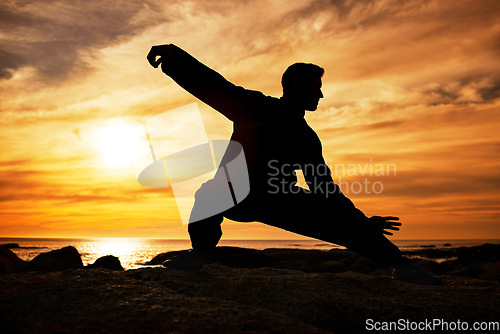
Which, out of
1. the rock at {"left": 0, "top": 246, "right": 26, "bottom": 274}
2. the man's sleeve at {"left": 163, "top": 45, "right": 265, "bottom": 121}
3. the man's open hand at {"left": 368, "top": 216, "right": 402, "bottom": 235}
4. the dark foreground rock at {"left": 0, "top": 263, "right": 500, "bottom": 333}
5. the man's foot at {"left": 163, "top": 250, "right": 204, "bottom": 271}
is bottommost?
the rock at {"left": 0, "top": 246, "right": 26, "bottom": 274}

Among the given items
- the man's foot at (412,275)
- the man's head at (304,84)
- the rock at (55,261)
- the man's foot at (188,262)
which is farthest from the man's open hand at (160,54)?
the rock at (55,261)

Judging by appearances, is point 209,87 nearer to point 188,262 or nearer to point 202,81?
point 202,81

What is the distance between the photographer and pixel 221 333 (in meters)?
2.31

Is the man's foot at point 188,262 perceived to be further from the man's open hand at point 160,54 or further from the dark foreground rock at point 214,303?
the man's open hand at point 160,54

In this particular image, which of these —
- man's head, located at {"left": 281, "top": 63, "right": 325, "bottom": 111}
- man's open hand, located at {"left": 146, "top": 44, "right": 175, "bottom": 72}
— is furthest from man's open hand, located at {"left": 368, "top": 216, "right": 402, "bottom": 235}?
man's open hand, located at {"left": 146, "top": 44, "right": 175, "bottom": 72}

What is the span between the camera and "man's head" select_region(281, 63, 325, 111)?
3.89 metres

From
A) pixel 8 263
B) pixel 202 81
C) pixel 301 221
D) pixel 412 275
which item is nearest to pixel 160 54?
pixel 202 81

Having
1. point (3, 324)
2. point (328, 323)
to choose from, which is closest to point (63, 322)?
point (3, 324)

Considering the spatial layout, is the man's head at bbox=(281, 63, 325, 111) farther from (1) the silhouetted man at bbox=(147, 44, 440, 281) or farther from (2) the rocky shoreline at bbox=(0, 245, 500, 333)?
(2) the rocky shoreline at bbox=(0, 245, 500, 333)

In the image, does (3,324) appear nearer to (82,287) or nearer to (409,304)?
(82,287)

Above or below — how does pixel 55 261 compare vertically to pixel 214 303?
below

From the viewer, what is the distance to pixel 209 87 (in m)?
3.62

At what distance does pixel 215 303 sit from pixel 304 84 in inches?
91.6

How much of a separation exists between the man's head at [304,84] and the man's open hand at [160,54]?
4.08ft
